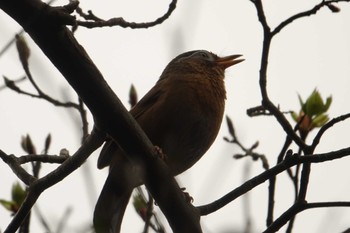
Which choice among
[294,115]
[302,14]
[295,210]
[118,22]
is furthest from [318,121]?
[118,22]

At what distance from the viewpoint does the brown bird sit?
15.7 ft

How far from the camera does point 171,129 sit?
191 inches

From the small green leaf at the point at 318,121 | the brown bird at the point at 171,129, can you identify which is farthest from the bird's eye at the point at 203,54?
the small green leaf at the point at 318,121

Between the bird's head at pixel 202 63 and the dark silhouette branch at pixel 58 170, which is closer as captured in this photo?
the dark silhouette branch at pixel 58 170

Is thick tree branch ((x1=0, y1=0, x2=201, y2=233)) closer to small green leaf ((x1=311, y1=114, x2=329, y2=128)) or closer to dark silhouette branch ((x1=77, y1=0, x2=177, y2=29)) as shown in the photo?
dark silhouette branch ((x1=77, y1=0, x2=177, y2=29))

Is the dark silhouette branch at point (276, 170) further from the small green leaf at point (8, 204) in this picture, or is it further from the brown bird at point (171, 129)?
the small green leaf at point (8, 204)

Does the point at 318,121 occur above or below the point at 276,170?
above

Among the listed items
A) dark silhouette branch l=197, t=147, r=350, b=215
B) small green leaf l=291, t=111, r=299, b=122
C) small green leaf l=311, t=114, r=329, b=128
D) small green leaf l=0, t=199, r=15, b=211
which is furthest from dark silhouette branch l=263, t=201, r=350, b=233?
small green leaf l=0, t=199, r=15, b=211

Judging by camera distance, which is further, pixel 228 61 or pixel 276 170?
pixel 228 61

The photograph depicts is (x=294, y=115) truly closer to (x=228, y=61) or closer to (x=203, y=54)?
(x=228, y=61)

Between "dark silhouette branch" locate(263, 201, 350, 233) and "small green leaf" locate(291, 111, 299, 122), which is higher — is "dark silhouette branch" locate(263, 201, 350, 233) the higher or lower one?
the lower one

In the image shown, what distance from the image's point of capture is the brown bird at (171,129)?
15.7 ft

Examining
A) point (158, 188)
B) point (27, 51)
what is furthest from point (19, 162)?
point (27, 51)

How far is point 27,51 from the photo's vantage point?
181 inches
